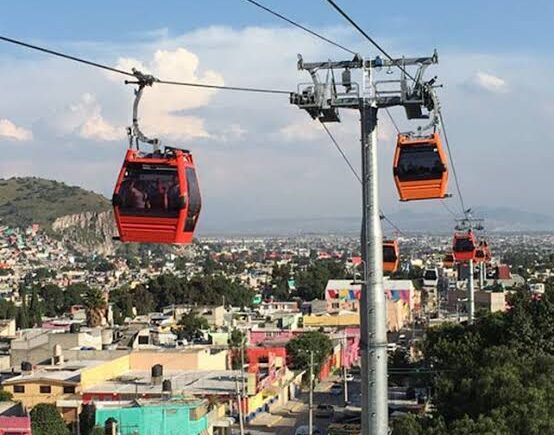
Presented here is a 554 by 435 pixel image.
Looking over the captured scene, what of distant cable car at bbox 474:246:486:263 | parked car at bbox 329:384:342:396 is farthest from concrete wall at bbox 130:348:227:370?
distant cable car at bbox 474:246:486:263

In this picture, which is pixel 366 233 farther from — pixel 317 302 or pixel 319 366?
pixel 317 302

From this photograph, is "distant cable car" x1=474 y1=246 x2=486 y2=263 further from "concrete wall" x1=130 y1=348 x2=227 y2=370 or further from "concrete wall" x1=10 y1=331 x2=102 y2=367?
"concrete wall" x1=10 y1=331 x2=102 y2=367

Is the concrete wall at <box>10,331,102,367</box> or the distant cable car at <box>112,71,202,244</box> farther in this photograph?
the concrete wall at <box>10,331,102,367</box>

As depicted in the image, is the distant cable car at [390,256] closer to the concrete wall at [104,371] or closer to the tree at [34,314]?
the concrete wall at [104,371]

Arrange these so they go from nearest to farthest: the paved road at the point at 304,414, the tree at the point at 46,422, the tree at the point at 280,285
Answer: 1. the tree at the point at 46,422
2. the paved road at the point at 304,414
3. the tree at the point at 280,285

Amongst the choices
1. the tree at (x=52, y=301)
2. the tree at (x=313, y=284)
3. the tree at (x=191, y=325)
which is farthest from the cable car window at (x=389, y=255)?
the tree at (x=313, y=284)
